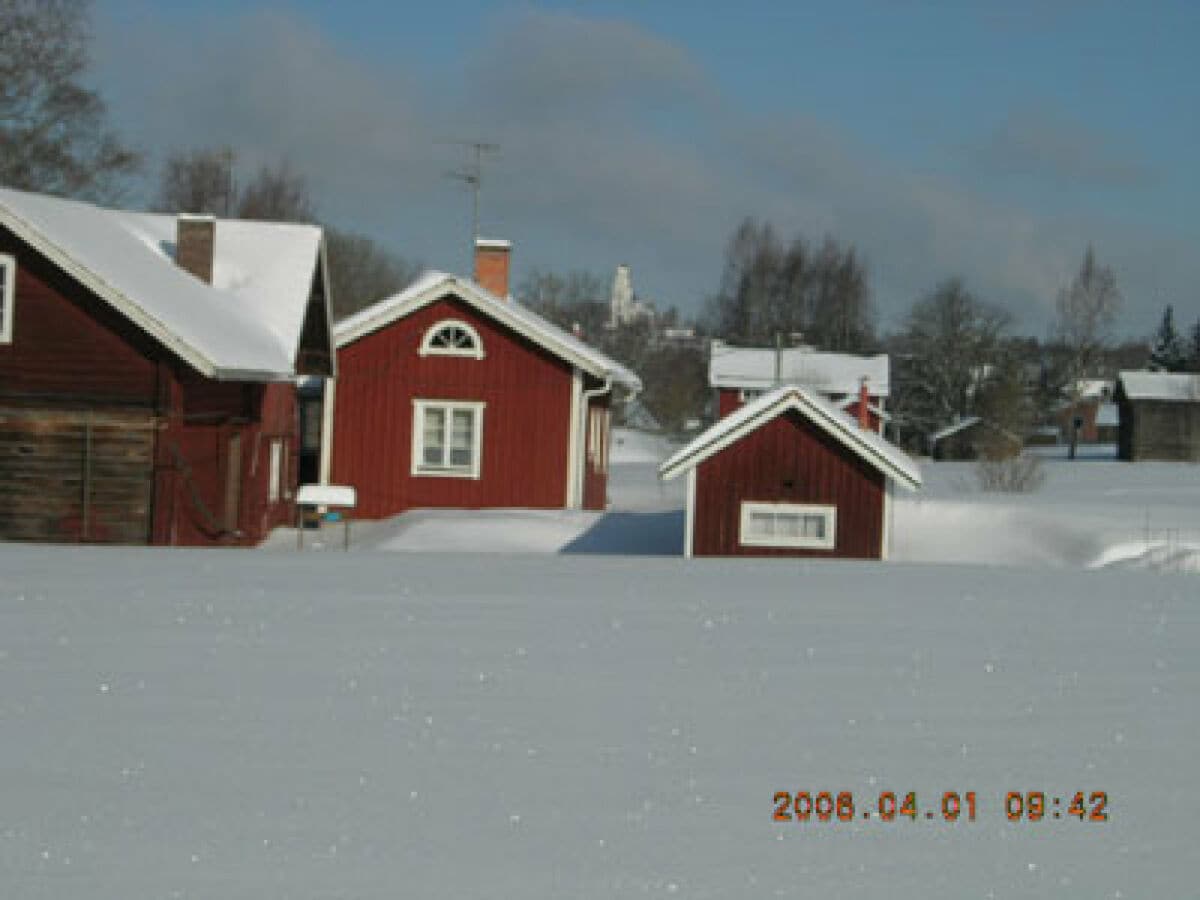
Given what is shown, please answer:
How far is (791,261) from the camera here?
94.1 meters

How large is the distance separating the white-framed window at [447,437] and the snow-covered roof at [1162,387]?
52.9m

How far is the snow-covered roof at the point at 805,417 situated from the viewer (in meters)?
21.6

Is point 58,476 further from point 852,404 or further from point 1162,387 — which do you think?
point 1162,387

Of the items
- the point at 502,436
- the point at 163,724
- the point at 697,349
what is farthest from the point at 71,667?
the point at 697,349

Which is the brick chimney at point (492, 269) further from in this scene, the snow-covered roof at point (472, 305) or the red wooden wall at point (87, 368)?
the red wooden wall at point (87, 368)

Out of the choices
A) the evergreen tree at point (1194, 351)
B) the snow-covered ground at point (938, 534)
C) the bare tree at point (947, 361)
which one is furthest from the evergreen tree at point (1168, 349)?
the snow-covered ground at point (938, 534)

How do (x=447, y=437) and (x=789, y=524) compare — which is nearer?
(x=789, y=524)

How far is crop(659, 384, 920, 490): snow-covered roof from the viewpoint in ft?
70.7

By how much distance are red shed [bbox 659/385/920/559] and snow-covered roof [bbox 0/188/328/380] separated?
689 centimetres

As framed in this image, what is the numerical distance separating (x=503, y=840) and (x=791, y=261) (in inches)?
3553

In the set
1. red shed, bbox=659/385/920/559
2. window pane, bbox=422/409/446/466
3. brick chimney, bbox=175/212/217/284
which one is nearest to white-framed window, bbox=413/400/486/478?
window pane, bbox=422/409/446/466

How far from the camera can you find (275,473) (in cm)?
2741
